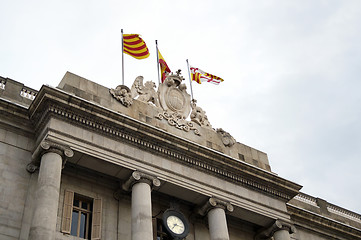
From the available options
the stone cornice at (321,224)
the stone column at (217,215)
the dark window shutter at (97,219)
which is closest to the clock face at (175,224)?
the stone column at (217,215)

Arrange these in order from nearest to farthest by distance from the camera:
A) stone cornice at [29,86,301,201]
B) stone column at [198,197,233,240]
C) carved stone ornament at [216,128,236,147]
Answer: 1. stone cornice at [29,86,301,201]
2. stone column at [198,197,233,240]
3. carved stone ornament at [216,128,236,147]

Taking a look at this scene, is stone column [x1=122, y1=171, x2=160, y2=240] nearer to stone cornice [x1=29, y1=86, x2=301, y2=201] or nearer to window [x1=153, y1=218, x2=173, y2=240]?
stone cornice [x1=29, y1=86, x2=301, y2=201]

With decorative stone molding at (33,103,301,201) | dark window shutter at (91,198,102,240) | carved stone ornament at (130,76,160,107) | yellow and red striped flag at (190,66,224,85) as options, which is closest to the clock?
decorative stone molding at (33,103,301,201)

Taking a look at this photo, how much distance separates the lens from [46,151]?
26.2m

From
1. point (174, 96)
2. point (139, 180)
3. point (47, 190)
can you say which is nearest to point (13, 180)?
point (47, 190)

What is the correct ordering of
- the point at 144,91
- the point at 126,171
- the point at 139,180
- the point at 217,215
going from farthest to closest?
the point at 144,91, the point at 217,215, the point at 126,171, the point at 139,180

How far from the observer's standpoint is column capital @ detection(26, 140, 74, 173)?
26.2 m

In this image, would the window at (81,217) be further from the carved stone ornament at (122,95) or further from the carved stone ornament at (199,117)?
the carved stone ornament at (199,117)

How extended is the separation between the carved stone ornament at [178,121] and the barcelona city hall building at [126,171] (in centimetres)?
7

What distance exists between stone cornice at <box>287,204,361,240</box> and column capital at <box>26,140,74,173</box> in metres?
15.4

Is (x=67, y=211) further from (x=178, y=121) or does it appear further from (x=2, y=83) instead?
(x=178, y=121)

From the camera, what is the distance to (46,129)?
26984mm

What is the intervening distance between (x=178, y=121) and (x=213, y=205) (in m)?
5.27

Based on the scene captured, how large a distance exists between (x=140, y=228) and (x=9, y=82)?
34.2ft
